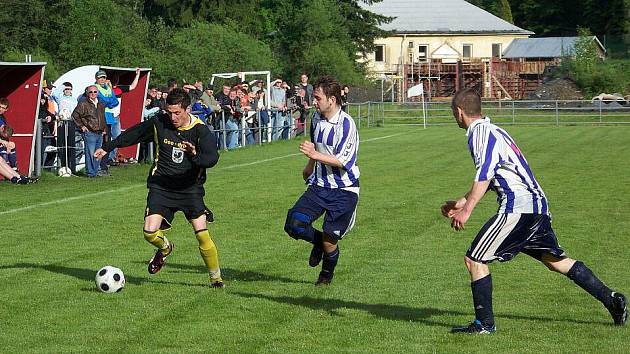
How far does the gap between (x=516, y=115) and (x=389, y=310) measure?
40.0 metres

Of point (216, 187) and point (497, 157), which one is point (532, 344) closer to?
point (497, 157)

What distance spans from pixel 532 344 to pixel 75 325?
3.36 m

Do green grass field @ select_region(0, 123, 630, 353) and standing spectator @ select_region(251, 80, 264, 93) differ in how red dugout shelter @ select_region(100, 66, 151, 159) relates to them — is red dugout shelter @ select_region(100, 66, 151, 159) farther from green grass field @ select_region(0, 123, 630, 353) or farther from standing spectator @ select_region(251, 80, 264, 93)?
standing spectator @ select_region(251, 80, 264, 93)

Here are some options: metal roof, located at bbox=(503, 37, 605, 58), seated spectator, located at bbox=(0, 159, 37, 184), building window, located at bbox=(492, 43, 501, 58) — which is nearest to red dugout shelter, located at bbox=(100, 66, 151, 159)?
seated spectator, located at bbox=(0, 159, 37, 184)

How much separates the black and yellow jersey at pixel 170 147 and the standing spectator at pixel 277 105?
23894 mm

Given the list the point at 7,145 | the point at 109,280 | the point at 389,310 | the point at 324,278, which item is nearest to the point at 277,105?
the point at 7,145

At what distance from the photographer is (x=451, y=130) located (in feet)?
138

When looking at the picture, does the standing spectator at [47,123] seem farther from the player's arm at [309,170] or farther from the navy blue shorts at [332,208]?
the navy blue shorts at [332,208]

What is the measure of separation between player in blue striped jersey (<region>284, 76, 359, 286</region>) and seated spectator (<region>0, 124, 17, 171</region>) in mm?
9495

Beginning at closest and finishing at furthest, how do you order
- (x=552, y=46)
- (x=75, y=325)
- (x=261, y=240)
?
(x=75, y=325)
(x=261, y=240)
(x=552, y=46)

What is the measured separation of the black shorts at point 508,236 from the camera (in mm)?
8016

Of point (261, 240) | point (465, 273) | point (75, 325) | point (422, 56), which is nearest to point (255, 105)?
point (261, 240)

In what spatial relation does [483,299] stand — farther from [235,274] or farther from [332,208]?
[235,274]

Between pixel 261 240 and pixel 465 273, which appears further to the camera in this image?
pixel 261 240
